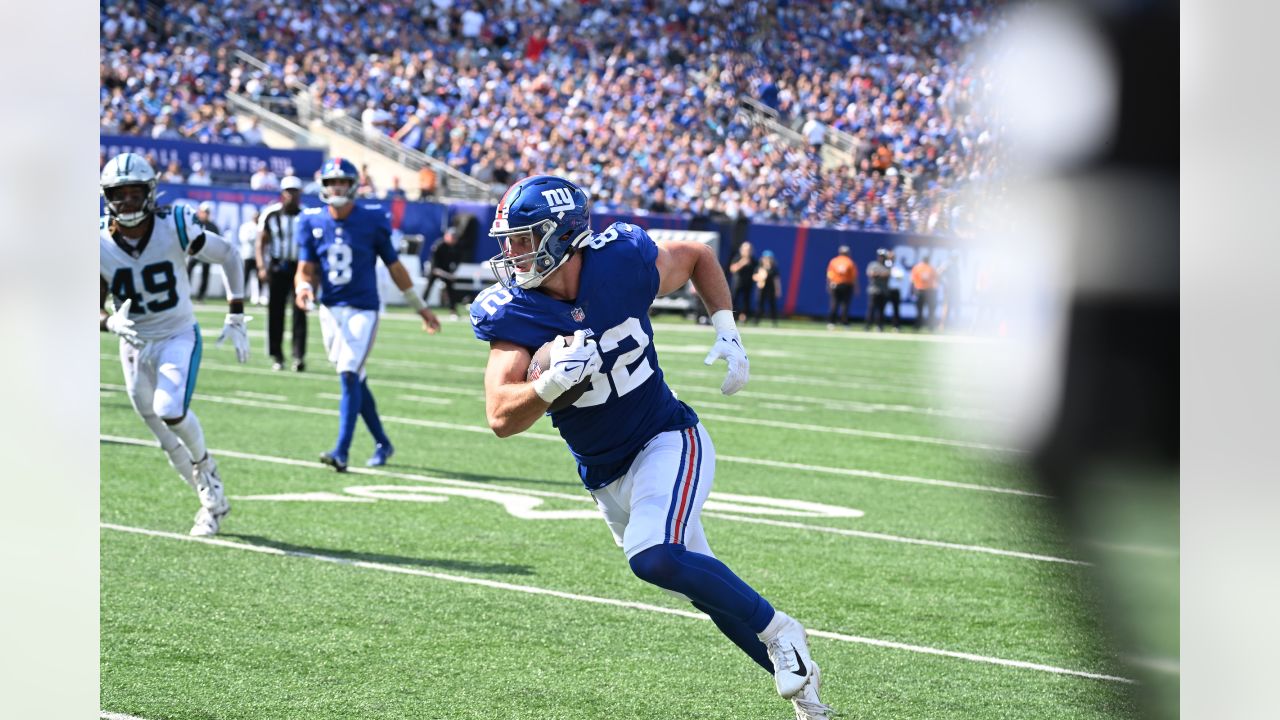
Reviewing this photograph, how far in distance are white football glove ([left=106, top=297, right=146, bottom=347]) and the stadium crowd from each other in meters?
18.1

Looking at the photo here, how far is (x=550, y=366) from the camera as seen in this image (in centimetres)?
363

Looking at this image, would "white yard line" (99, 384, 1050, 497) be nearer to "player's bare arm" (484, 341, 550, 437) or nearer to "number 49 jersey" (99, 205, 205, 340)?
"number 49 jersey" (99, 205, 205, 340)

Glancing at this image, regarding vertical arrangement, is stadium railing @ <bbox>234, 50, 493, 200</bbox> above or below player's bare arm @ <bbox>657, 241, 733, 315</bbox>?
above

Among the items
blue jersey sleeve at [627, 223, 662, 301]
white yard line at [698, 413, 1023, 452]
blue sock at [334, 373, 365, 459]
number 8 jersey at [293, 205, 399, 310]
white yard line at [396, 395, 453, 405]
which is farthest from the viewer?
white yard line at [396, 395, 453, 405]

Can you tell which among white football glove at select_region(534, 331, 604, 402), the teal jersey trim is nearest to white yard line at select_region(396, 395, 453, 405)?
the teal jersey trim

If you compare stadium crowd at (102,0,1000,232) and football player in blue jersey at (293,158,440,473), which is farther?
stadium crowd at (102,0,1000,232)

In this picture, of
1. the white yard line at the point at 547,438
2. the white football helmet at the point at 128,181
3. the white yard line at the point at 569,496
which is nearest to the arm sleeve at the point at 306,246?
the white yard line at the point at 569,496

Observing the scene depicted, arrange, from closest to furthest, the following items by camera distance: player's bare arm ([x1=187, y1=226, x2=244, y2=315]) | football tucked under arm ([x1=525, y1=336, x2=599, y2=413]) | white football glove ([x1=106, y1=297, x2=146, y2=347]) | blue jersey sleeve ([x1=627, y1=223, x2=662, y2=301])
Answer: football tucked under arm ([x1=525, y1=336, x2=599, y2=413]) < blue jersey sleeve ([x1=627, y1=223, x2=662, y2=301]) < white football glove ([x1=106, y1=297, x2=146, y2=347]) < player's bare arm ([x1=187, y1=226, x2=244, y2=315])

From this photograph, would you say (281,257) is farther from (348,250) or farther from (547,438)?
(348,250)

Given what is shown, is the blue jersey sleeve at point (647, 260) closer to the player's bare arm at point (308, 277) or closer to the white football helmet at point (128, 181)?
the white football helmet at point (128, 181)

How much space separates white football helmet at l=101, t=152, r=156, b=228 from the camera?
6531 mm

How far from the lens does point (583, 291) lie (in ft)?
13.1
